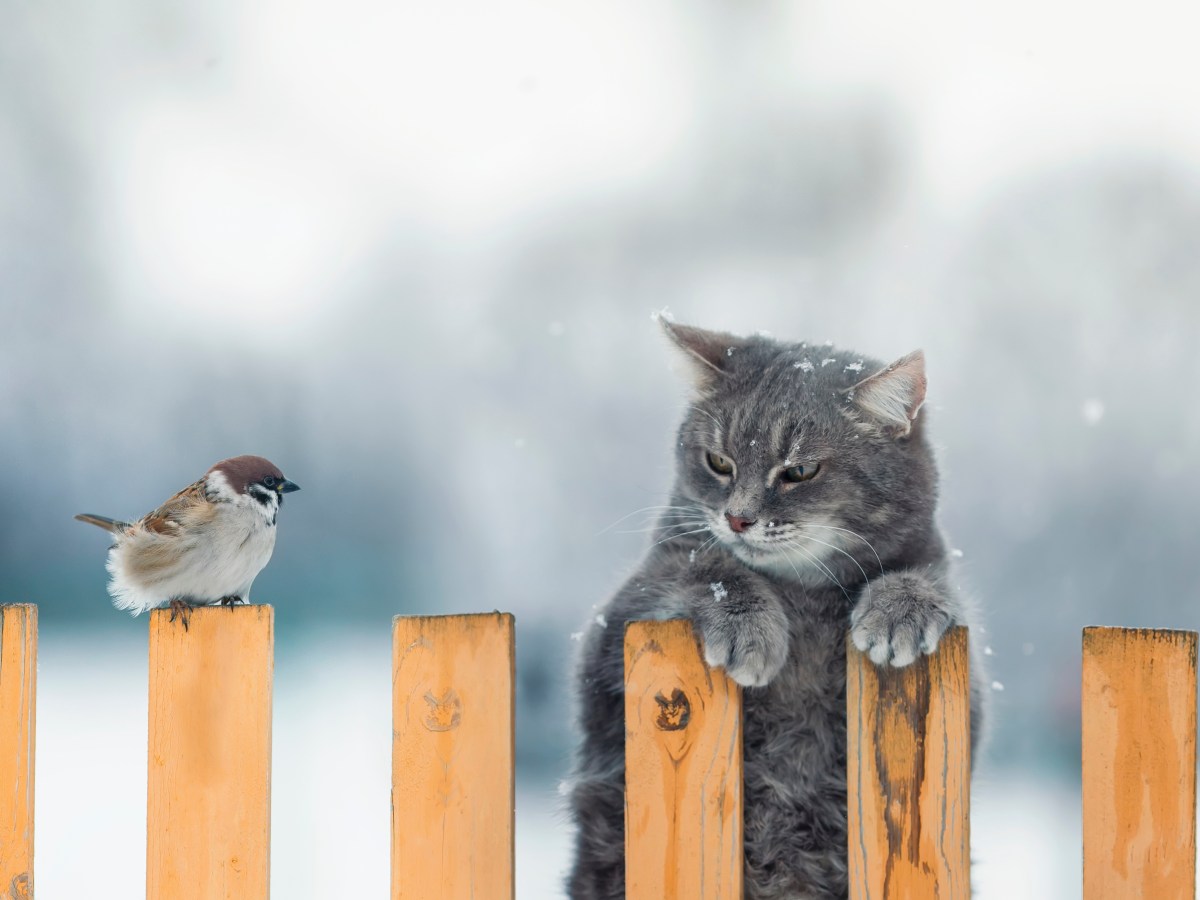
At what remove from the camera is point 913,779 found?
3.19 feet

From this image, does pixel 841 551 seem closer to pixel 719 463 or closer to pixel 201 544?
pixel 719 463

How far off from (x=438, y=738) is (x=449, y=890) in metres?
0.15

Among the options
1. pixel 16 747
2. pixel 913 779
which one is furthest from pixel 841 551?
pixel 16 747

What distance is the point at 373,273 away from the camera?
2.31 meters

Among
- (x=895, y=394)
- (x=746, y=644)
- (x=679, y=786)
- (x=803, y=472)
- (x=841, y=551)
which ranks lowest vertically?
(x=679, y=786)

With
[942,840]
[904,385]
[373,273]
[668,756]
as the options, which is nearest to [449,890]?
[668,756]

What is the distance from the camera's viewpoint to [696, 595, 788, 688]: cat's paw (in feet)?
3.42

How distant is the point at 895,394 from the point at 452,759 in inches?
29.9

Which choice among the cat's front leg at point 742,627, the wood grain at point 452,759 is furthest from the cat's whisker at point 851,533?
the wood grain at point 452,759

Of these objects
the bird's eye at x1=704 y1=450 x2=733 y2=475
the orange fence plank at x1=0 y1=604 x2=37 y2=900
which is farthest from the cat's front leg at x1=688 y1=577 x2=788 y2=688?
the orange fence plank at x1=0 y1=604 x2=37 y2=900

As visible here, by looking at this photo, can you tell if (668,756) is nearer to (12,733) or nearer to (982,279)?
(12,733)

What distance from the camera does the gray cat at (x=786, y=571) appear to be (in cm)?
125

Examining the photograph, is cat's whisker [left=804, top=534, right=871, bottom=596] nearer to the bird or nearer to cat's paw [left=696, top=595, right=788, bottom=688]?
cat's paw [left=696, top=595, right=788, bottom=688]

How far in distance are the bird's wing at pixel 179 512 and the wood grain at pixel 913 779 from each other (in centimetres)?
85
